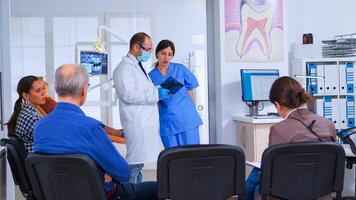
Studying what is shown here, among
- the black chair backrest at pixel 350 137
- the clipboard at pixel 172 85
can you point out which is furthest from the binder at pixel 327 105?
the black chair backrest at pixel 350 137

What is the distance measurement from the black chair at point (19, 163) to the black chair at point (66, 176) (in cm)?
62

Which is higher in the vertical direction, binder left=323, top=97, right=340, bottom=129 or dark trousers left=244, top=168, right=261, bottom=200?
binder left=323, top=97, right=340, bottom=129

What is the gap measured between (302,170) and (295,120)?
266 mm

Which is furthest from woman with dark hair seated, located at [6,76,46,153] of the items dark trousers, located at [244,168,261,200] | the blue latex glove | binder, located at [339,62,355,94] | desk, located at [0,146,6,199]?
binder, located at [339,62,355,94]

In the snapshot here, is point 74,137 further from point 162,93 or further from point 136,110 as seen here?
point 162,93

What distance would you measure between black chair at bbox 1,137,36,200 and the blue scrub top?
1485 millimetres

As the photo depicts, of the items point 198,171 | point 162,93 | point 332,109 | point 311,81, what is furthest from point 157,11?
point 198,171

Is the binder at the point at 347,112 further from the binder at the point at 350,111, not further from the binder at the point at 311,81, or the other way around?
the binder at the point at 311,81

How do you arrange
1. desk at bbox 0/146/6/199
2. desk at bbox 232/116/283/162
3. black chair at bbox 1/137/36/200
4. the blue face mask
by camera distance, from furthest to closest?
desk at bbox 232/116/283/162 → the blue face mask → desk at bbox 0/146/6/199 → black chair at bbox 1/137/36/200

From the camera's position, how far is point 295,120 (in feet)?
7.45

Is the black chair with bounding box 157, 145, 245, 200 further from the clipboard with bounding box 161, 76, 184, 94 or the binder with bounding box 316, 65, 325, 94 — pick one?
the binder with bounding box 316, 65, 325, 94

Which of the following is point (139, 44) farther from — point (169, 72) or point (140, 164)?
point (140, 164)

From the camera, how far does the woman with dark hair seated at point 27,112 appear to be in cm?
281

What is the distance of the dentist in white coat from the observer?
3307 mm
